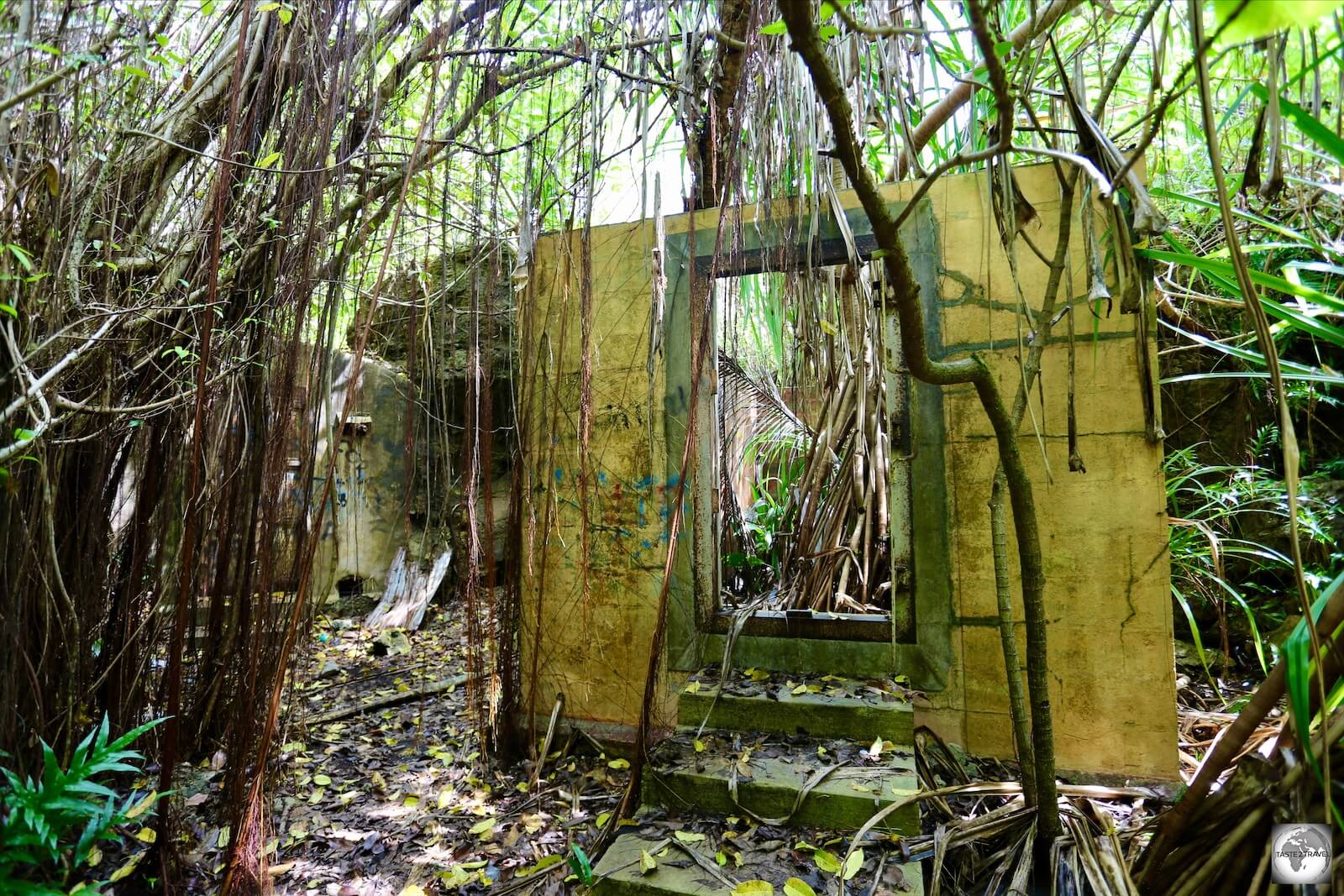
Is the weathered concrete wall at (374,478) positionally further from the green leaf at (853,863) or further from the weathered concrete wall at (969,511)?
the green leaf at (853,863)

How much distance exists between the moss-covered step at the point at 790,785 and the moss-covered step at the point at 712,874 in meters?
0.13

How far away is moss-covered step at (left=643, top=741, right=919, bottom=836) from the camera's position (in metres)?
2.02

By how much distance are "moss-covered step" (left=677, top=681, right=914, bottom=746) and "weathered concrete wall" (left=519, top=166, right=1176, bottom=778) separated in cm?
34

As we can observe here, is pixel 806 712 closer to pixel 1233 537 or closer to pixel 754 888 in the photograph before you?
pixel 754 888

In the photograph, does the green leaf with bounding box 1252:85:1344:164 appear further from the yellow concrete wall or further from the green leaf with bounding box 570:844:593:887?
the green leaf with bounding box 570:844:593:887

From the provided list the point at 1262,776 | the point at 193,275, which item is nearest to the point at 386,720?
the point at 193,275

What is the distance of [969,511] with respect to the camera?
9.11ft

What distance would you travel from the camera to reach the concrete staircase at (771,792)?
71.6 inches

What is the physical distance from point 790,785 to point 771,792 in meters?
0.06

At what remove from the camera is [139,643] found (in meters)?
2.37

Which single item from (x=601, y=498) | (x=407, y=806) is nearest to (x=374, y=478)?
(x=601, y=498)

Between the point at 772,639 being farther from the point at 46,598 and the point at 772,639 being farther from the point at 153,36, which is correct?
the point at 153,36

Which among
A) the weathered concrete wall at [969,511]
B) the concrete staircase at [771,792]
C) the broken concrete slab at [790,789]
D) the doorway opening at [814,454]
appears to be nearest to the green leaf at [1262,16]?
the doorway opening at [814,454]

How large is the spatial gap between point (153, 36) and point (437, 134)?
4.12ft
